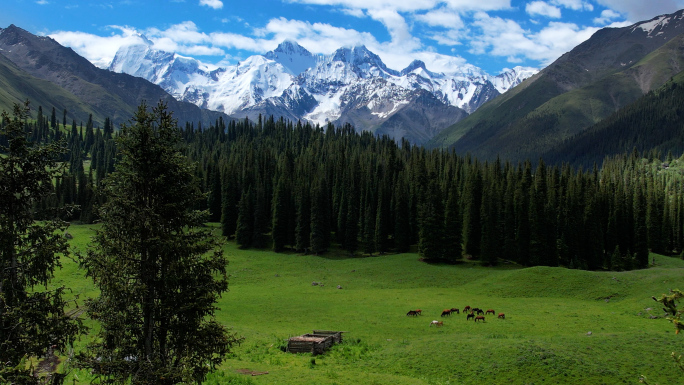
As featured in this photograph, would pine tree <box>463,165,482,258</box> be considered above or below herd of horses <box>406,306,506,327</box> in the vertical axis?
above

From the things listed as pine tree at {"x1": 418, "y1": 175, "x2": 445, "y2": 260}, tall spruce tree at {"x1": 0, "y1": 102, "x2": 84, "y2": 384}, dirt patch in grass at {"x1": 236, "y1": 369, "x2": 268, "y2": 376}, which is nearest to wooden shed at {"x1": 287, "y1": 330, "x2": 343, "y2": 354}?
dirt patch in grass at {"x1": 236, "y1": 369, "x2": 268, "y2": 376}

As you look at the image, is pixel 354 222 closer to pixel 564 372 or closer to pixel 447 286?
pixel 447 286

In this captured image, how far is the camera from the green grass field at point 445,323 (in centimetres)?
3003

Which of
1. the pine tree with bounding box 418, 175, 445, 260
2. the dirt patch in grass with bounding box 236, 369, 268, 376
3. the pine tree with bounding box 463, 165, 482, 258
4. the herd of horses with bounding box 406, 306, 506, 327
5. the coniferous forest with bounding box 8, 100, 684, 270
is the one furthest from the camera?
the pine tree with bounding box 463, 165, 482, 258

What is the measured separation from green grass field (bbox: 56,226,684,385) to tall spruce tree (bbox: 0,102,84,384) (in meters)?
8.43

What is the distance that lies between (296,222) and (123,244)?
8512 centimetres

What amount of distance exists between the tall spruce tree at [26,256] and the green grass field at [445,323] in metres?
8.43

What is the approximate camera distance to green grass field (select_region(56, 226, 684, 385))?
30.0 metres

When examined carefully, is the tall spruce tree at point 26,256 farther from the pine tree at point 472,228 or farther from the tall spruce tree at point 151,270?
the pine tree at point 472,228

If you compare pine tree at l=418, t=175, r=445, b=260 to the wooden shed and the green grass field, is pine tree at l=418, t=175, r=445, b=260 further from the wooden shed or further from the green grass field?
the wooden shed

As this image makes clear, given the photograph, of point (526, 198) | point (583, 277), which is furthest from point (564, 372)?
point (526, 198)

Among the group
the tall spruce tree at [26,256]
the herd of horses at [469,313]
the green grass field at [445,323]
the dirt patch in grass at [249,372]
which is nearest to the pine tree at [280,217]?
the green grass field at [445,323]

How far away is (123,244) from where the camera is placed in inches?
737

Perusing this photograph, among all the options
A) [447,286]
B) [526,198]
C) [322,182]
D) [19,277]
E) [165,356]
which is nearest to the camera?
[19,277]
